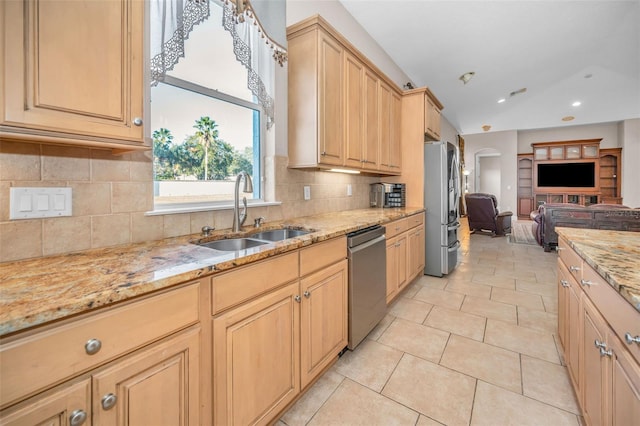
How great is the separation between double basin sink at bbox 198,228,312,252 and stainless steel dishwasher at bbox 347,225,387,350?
0.40 m

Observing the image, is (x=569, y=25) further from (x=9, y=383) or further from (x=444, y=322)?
(x=9, y=383)

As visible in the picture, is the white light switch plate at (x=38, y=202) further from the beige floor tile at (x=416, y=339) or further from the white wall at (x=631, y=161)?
the white wall at (x=631, y=161)

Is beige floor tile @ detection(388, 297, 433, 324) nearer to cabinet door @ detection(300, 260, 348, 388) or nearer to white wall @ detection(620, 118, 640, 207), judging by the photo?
cabinet door @ detection(300, 260, 348, 388)

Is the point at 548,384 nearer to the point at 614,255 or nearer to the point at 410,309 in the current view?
the point at 614,255

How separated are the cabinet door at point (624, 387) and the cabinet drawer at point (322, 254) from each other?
119 centimetres

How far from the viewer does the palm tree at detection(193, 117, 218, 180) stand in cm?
180

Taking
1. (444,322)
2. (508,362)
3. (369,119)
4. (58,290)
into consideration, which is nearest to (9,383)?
(58,290)

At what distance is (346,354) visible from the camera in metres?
1.96

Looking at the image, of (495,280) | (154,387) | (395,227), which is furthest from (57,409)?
(495,280)

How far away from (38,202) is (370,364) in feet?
6.34

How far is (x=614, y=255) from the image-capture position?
1.18 meters

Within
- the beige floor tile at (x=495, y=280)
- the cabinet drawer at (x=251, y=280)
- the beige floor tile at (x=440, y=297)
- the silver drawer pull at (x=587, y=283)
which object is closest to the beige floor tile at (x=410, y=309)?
the beige floor tile at (x=440, y=297)

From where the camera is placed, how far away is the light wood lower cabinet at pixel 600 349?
2.66 ft

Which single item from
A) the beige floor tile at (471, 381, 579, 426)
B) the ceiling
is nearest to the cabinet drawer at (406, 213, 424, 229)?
the beige floor tile at (471, 381, 579, 426)
